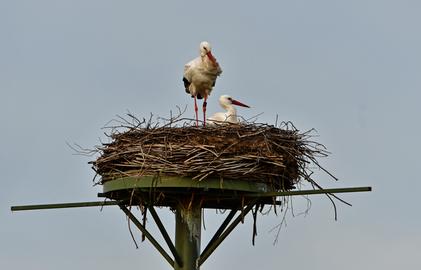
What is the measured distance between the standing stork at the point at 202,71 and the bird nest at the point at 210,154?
2502 millimetres

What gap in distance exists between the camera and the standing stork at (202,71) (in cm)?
1232

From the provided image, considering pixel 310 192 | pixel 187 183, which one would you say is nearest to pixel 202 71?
pixel 187 183

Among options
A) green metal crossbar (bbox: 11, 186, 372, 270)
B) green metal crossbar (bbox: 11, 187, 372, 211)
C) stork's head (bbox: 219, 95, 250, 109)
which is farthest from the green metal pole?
stork's head (bbox: 219, 95, 250, 109)

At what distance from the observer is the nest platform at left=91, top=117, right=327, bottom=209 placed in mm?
9109

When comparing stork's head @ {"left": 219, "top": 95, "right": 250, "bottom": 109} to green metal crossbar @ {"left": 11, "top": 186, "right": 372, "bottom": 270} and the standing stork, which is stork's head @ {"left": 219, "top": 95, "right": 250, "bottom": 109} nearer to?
the standing stork

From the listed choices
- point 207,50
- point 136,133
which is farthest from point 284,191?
point 207,50

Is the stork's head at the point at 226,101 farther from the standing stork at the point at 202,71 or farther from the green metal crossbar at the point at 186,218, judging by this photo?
the green metal crossbar at the point at 186,218

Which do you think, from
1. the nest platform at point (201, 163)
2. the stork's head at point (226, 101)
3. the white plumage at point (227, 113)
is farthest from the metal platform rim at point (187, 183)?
the stork's head at point (226, 101)

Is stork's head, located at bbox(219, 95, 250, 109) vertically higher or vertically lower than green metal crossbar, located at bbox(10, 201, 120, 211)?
higher

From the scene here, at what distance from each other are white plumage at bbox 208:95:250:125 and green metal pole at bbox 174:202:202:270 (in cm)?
116

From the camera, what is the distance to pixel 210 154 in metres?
9.20

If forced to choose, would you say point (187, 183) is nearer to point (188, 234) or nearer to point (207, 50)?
point (188, 234)

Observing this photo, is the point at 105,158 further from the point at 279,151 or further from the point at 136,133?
the point at 279,151

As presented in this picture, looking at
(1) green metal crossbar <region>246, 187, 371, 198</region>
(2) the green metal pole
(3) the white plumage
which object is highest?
(3) the white plumage
